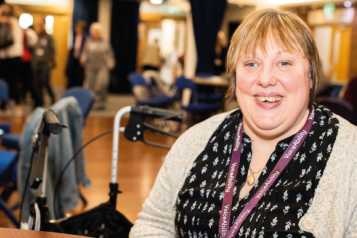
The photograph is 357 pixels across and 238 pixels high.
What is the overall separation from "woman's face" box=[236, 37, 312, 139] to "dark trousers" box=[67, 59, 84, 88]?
1119 centimetres

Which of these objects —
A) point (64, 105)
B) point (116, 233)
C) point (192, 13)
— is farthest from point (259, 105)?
point (192, 13)

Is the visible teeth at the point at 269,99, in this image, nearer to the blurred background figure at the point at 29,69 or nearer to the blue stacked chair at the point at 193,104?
the blue stacked chair at the point at 193,104

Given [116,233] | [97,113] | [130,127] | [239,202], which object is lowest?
[97,113]

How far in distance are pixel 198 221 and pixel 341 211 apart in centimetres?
42

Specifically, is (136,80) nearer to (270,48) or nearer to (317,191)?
(270,48)

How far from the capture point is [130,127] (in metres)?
1.71

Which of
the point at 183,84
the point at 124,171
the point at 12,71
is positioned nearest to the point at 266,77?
the point at 124,171

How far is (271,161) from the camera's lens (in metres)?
1.33

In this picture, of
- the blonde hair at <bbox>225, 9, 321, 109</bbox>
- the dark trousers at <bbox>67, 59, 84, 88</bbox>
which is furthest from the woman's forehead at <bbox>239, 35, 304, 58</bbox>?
the dark trousers at <bbox>67, 59, 84, 88</bbox>

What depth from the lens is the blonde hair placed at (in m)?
1.27

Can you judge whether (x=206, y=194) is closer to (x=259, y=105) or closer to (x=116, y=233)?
(x=259, y=105)

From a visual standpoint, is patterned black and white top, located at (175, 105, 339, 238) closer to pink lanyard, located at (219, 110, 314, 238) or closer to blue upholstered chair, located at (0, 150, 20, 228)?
pink lanyard, located at (219, 110, 314, 238)

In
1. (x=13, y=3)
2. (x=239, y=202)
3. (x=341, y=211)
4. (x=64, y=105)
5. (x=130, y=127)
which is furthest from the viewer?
(x=13, y=3)

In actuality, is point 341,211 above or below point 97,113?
above
